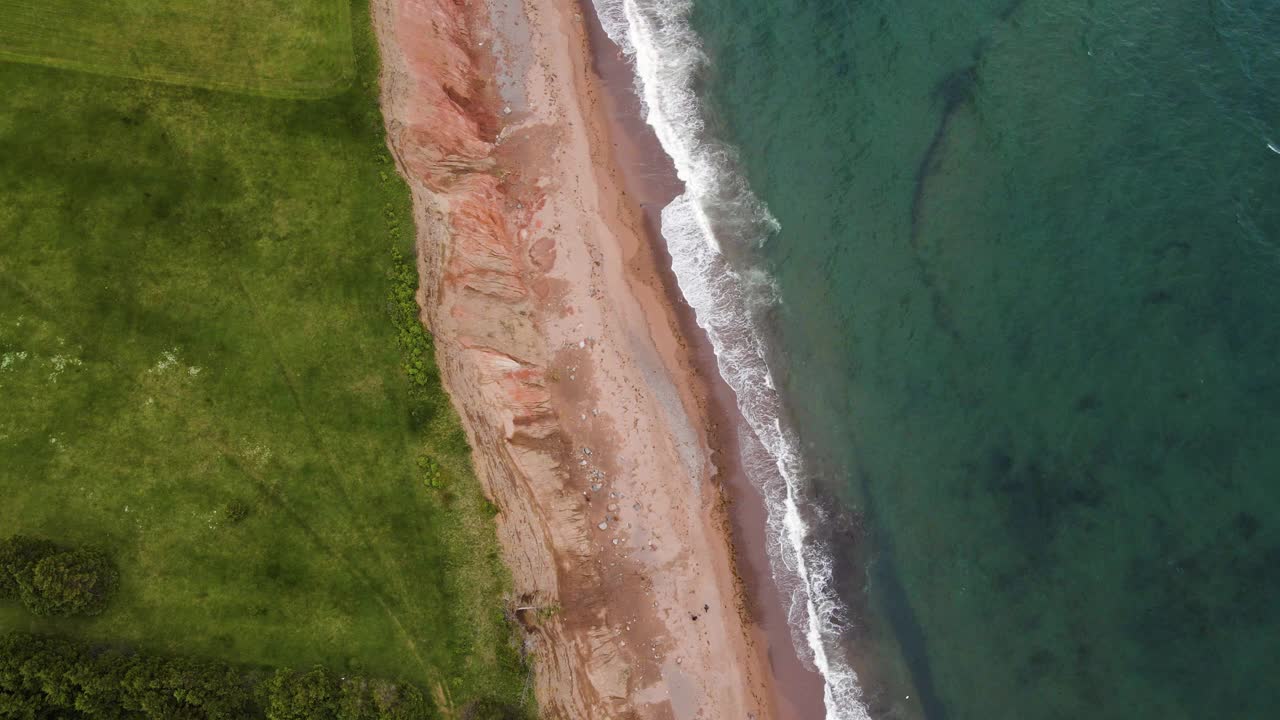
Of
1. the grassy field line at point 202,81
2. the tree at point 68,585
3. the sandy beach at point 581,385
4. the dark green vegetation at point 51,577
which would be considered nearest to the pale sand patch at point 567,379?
the sandy beach at point 581,385

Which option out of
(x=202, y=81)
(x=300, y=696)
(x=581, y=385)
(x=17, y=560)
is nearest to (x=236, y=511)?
(x=17, y=560)

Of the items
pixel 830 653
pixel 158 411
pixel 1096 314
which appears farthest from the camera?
pixel 1096 314

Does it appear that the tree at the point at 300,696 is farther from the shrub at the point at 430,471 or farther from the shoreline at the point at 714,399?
the shoreline at the point at 714,399

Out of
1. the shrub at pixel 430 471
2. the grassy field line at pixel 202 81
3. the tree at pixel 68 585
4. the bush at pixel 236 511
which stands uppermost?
the grassy field line at pixel 202 81

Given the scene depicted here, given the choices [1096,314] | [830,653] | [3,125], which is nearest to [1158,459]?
[1096,314]

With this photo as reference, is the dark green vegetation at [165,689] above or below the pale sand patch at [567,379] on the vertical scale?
below

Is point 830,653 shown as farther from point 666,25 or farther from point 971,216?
point 666,25

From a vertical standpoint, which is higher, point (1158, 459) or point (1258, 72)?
point (1258, 72)
